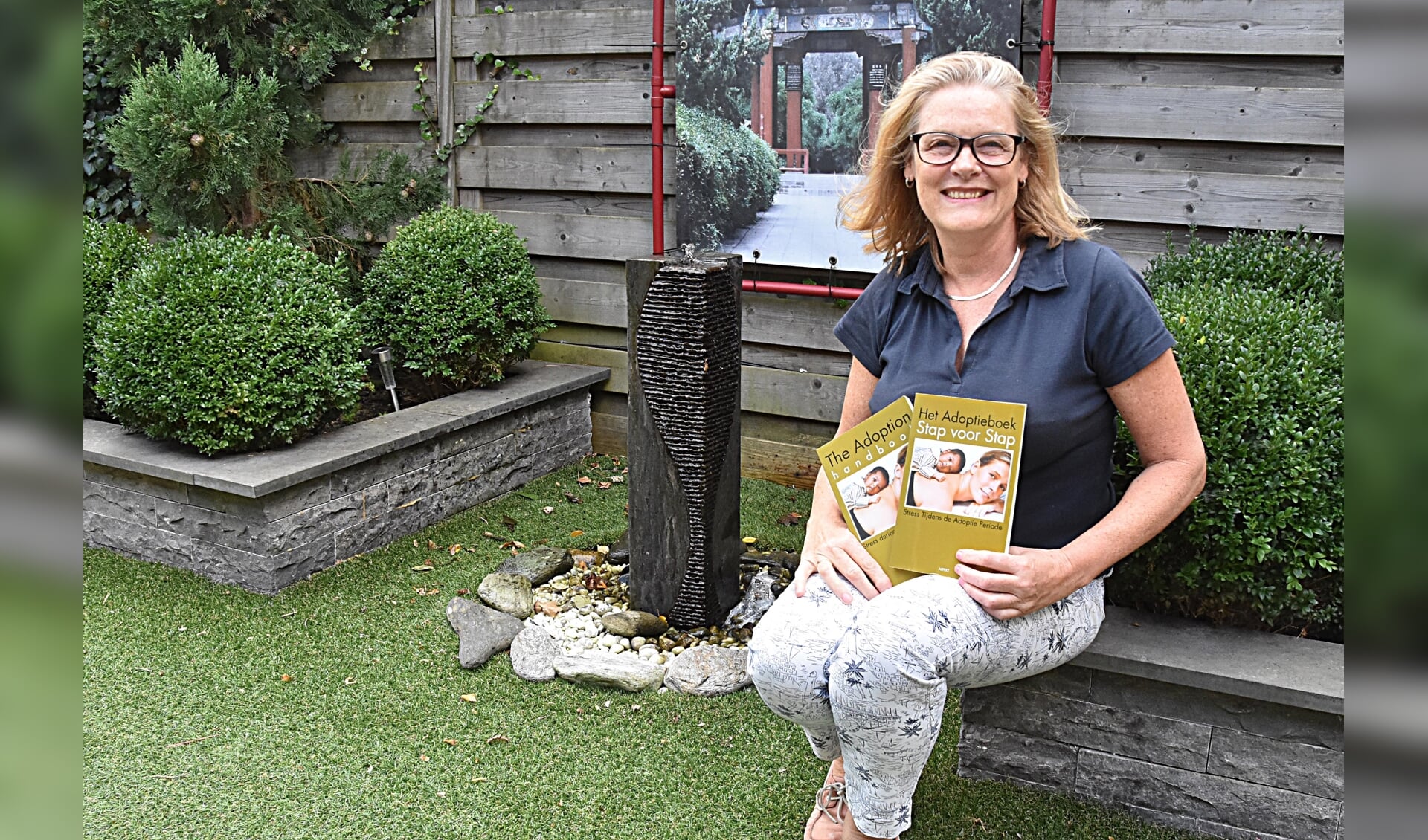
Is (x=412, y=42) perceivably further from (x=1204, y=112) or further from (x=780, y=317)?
(x=1204, y=112)

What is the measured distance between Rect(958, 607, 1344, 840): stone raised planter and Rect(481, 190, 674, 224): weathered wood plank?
2.75m

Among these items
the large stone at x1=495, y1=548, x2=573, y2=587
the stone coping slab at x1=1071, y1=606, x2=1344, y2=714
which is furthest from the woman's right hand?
the large stone at x1=495, y1=548, x2=573, y2=587

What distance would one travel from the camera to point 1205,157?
11.5 ft

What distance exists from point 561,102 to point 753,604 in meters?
2.50

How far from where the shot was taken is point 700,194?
4297 millimetres

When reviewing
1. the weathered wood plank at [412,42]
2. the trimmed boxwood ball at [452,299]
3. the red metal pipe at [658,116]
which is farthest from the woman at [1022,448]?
the weathered wood plank at [412,42]

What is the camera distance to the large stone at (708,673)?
278cm

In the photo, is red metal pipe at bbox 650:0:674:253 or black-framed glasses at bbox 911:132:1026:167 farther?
red metal pipe at bbox 650:0:674:253

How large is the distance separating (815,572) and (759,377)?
2325mm

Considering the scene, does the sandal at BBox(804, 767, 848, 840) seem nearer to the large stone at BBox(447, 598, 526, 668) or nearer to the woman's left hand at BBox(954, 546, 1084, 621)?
the woman's left hand at BBox(954, 546, 1084, 621)

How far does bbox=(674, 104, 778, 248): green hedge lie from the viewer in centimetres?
414

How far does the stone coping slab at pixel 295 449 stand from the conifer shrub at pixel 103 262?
0.37 metres

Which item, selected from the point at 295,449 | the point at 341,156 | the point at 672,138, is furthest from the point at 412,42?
the point at 295,449

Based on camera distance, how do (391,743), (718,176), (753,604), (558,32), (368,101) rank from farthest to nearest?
(368,101) → (558,32) → (718,176) → (753,604) → (391,743)
